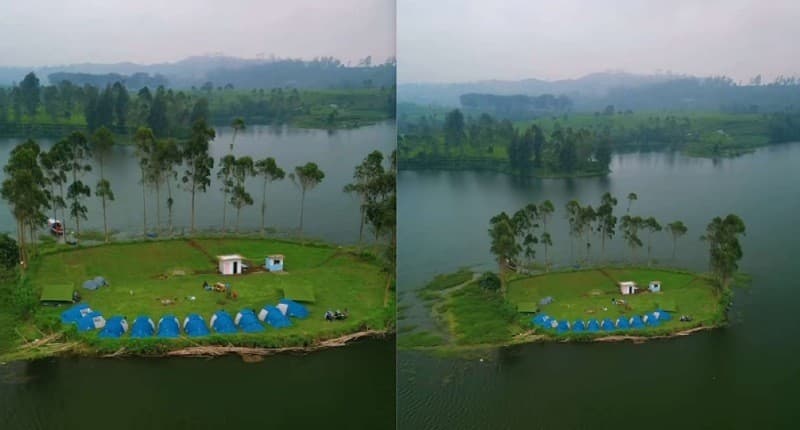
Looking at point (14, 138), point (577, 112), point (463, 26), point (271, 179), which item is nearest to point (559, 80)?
point (577, 112)

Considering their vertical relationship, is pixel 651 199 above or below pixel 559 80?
below

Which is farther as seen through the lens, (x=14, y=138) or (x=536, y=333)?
(x=536, y=333)

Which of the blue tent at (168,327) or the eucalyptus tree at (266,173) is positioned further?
the eucalyptus tree at (266,173)

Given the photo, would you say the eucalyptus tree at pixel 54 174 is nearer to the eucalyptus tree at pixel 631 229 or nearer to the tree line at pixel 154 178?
the tree line at pixel 154 178

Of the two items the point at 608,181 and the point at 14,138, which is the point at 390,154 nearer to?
the point at 608,181

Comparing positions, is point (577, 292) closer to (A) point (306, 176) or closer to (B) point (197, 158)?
(A) point (306, 176)

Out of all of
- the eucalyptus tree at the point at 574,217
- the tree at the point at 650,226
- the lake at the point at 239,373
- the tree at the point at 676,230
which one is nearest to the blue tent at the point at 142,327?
the lake at the point at 239,373

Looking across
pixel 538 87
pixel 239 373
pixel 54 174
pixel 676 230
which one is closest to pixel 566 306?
pixel 676 230
